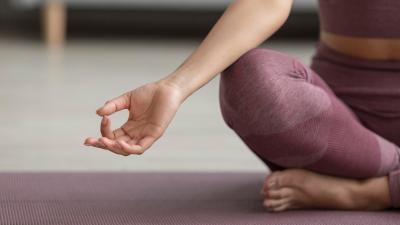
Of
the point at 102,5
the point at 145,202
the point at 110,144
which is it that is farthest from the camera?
the point at 102,5

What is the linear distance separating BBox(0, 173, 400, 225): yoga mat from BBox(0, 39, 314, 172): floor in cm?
15

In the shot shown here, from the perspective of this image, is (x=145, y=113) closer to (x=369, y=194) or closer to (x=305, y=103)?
(x=305, y=103)

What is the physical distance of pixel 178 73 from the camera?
0.92m

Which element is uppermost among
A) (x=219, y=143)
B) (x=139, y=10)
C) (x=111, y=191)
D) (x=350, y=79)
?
(x=350, y=79)

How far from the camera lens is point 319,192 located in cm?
102

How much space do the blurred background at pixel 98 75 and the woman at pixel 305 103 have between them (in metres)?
0.35

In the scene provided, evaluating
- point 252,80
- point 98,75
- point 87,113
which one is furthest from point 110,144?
point 98,75

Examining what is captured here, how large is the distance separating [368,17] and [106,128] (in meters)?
0.40

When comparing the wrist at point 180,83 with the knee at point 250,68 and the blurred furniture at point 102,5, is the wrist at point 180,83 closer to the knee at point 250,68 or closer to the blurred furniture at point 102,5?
the knee at point 250,68

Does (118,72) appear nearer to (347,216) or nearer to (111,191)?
(111,191)

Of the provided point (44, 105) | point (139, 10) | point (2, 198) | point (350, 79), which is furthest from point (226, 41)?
point (139, 10)

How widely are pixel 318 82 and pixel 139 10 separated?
8.46ft

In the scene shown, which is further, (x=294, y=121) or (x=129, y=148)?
(x=294, y=121)

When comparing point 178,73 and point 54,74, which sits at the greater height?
point 178,73
